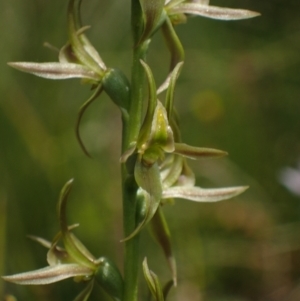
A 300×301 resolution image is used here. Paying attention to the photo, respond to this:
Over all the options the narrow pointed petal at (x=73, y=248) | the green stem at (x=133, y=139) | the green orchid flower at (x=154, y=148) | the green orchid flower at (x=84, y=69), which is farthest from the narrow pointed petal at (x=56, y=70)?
the narrow pointed petal at (x=73, y=248)

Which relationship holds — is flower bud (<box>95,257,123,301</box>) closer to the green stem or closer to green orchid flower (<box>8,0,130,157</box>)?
the green stem

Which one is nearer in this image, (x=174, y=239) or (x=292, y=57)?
(x=174, y=239)

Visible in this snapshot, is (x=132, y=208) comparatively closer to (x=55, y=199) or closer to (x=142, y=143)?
(x=142, y=143)

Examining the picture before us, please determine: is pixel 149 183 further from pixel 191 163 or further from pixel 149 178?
pixel 191 163

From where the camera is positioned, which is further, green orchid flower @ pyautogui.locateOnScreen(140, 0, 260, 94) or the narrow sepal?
green orchid flower @ pyautogui.locateOnScreen(140, 0, 260, 94)

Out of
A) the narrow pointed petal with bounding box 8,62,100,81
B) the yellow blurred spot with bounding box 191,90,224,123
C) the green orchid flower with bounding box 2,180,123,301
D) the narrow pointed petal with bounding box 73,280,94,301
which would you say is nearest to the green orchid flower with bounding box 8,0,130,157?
the narrow pointed petal with bounding box 8,62,100,81

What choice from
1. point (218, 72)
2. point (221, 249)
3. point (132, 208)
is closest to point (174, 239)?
point (221, 249)
